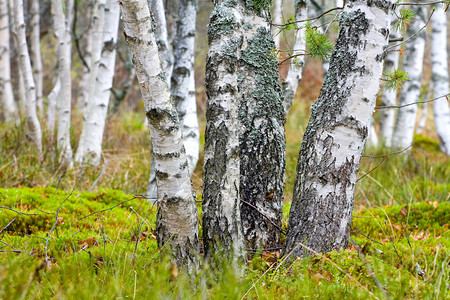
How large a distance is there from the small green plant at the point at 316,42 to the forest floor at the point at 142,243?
0.51m

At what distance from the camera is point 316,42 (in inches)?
97.6

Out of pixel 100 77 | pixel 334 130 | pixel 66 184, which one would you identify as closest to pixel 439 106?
pixel 334 130

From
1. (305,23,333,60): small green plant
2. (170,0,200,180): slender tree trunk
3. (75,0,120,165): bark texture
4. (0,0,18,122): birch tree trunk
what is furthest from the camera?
(0,0,18,122): birch tree trunk

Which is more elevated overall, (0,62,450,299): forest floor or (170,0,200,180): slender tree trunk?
(170,0,200,180): slender tree trunk

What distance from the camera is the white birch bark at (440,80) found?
5.96 m

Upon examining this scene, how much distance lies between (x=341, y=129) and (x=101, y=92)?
156 inches

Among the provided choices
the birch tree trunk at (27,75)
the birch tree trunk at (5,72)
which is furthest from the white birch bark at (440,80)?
the birch tree trunk at (5,72)

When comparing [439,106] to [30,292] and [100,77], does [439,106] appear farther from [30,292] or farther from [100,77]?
[30,292]

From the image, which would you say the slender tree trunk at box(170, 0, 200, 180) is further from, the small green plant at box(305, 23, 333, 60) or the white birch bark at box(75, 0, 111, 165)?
the small green plant at box(305, 23, 333, 60)

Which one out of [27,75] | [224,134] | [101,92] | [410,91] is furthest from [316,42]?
[410,91]

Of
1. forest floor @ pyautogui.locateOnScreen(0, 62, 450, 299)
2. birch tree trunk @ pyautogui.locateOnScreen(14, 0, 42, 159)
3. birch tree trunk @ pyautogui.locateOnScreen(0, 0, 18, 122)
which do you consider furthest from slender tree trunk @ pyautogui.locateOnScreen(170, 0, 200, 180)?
birch tree trunk @ pyautogui.locateOnScreen(0, 0, 18, 122)

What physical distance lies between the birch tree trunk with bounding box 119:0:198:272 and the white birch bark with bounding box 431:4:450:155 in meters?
5.40

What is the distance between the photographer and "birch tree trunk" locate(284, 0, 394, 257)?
2.11 metres

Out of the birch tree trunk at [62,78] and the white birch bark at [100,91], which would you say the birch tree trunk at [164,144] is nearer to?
the white birch bark at [100,91]
